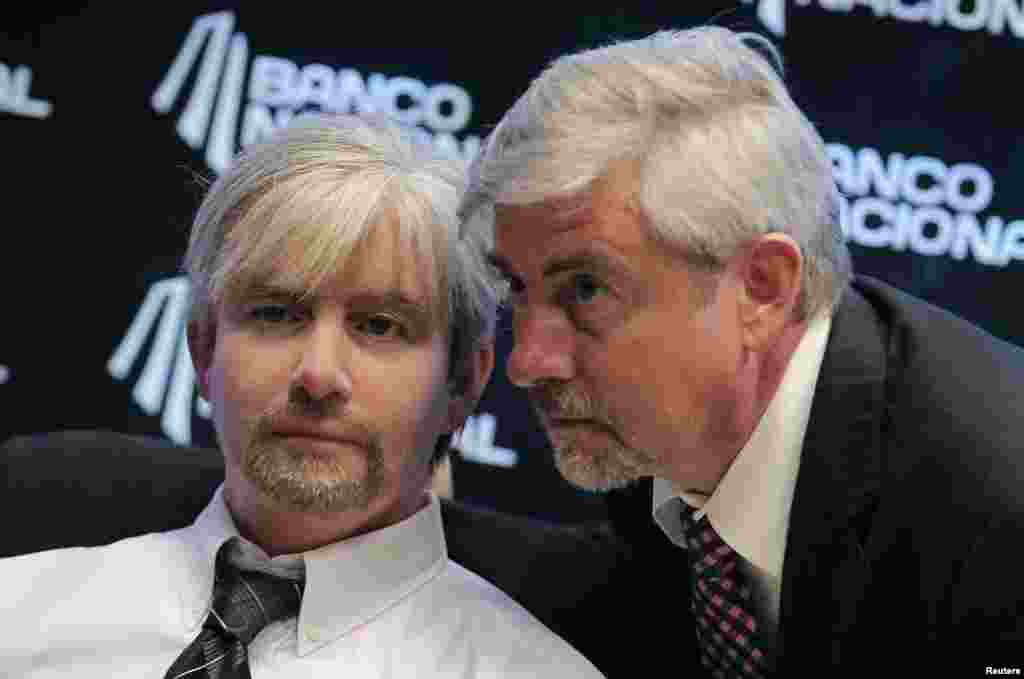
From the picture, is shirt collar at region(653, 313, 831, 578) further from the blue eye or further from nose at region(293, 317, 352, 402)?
nose at region(293, 317, 352, 402)

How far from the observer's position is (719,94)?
2.06 metres

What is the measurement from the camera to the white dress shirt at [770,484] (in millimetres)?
2047

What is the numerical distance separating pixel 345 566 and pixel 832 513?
2.36ft

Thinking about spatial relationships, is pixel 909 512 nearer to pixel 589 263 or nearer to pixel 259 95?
pixel 589 263

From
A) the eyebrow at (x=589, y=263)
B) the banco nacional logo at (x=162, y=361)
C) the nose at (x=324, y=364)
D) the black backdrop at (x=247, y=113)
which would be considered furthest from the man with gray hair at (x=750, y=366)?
the banco nacional logo at (x=162, y=361)

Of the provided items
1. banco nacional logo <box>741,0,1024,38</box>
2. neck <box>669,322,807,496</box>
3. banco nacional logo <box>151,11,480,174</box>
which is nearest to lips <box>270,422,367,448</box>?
neck <box>669,322,807,496</box>

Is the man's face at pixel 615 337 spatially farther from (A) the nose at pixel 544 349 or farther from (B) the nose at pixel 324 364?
(B) the nose at pixel 324 364

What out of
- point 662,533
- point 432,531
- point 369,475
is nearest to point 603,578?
point 662,533

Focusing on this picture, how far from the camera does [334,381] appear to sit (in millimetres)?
2096

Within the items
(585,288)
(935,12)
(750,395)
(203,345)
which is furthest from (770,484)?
Answer: (935,12)

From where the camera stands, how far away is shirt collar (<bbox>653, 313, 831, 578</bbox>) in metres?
2.05

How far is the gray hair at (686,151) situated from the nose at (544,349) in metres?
0.16

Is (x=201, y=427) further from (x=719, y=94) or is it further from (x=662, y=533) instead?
(x=719, y=94)

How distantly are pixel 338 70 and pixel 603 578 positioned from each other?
1.67 m
